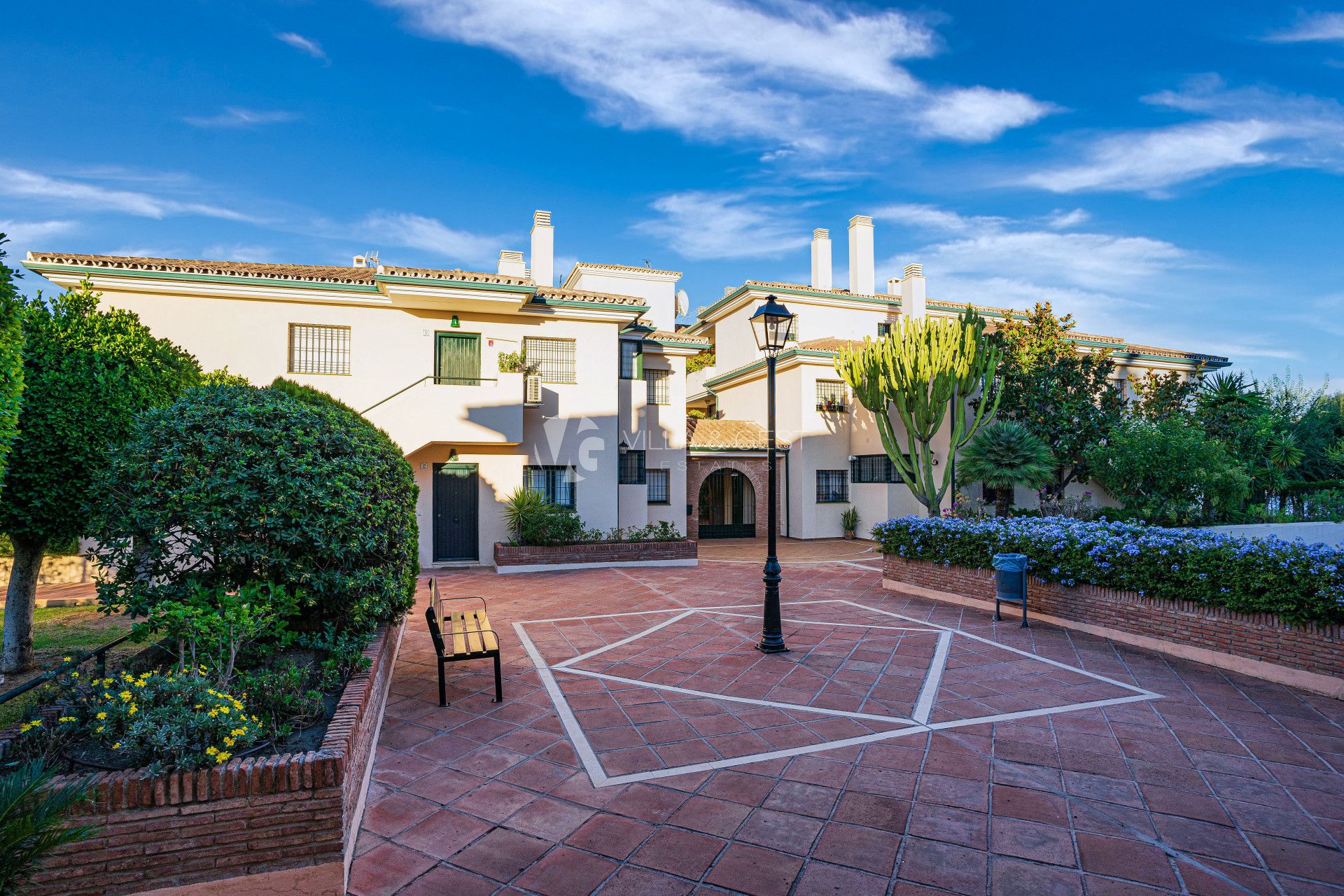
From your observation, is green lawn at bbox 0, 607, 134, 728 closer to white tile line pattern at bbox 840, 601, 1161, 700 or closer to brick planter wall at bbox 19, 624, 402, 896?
brick planter wall at bbox 19, 624, 402, 896

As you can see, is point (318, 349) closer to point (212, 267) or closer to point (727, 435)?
point (212, 267)

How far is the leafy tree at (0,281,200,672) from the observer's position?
653 cm

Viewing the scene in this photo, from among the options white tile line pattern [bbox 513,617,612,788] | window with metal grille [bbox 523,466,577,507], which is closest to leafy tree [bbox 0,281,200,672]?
white tile line pattern [bbox 513,617,612,788]

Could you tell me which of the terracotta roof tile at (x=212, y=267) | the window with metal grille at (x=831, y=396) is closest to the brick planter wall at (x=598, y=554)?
the terracotta roof tile at (x=212, y=267)

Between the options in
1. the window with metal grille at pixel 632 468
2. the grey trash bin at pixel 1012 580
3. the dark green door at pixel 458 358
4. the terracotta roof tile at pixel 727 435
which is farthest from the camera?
the terracotta roof tile at pixel 727 435

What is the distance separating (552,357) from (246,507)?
11674mm

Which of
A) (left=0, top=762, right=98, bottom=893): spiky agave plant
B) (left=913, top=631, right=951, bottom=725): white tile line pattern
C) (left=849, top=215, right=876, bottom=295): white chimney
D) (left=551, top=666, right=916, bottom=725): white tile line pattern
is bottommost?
(left=913, top=631, right=951, bottom=725): white tile line pattern

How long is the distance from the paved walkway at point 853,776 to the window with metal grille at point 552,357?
30.3ft

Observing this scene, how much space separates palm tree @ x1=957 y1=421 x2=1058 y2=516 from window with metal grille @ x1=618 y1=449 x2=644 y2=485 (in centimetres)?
878

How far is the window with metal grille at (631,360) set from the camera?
1784 cm

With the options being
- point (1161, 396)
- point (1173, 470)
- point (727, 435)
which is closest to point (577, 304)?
point (727, 435)

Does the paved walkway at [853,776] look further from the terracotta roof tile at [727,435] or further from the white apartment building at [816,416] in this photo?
the white apartment building at [816,416]

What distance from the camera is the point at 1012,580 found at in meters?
9.23

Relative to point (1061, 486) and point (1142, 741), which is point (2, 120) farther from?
point (1061, 486)
